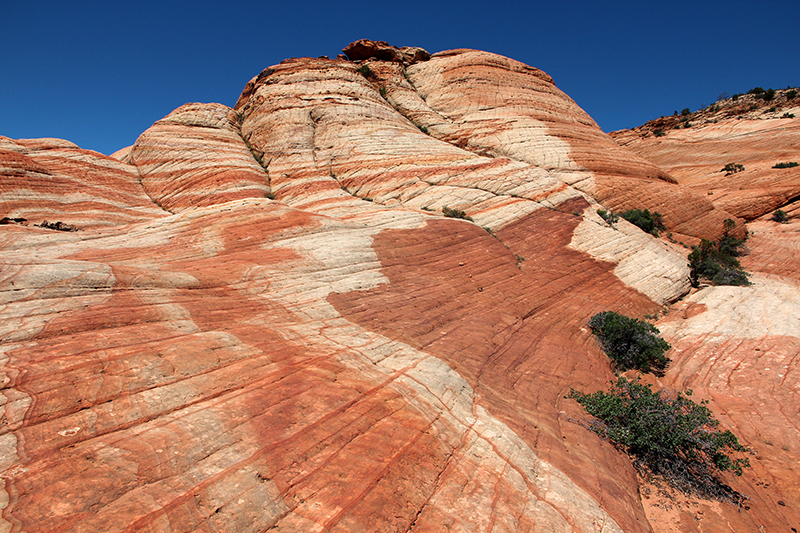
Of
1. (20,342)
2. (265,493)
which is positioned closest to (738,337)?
(265,493)

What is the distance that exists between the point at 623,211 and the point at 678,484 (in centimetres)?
1992

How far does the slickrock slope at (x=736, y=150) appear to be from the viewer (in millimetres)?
28125

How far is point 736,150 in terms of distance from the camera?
3512 centimetres

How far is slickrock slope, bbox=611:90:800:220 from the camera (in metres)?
28.1

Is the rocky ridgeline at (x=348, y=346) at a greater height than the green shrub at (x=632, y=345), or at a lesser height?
greater

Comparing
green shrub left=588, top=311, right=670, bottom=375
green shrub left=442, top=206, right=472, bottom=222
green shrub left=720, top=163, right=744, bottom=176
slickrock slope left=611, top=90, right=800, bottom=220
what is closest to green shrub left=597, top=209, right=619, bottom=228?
green shrub left=442, top=206, right=472, bottom=222

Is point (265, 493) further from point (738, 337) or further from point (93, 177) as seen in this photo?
point (93, 177)

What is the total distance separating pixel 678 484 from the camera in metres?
7.05

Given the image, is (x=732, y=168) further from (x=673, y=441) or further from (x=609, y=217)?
(x=673, y=441)

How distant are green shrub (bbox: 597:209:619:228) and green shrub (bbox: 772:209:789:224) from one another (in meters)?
16.1

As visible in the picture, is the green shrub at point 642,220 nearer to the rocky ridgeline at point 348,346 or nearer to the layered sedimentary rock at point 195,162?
the rocky ridgeline at point 348,346

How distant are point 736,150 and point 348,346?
155ft

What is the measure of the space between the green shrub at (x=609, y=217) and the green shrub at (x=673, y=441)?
14.5 m

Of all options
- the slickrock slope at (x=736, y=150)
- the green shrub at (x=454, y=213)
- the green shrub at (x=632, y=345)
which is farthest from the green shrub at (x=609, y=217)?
the slickrock slope at (x=736, y=150)
